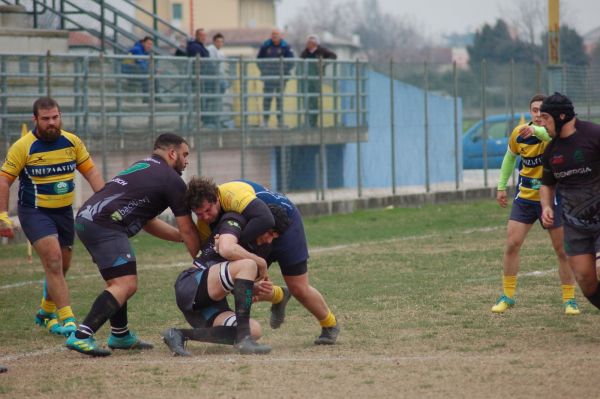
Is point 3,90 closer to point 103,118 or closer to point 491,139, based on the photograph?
point 103,118

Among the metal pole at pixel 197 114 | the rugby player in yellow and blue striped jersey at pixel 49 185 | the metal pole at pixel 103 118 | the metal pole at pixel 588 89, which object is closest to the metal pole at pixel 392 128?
the metal pole at pixel 197 114

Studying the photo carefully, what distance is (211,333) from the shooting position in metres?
9.02

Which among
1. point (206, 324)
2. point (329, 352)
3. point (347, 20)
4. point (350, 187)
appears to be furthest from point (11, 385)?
point (347, 20)

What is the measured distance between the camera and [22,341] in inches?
393

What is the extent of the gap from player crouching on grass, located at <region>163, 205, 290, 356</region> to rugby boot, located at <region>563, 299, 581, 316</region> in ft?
9.30

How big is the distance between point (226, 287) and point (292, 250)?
0.60 metres

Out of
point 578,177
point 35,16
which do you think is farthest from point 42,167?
point 35,16

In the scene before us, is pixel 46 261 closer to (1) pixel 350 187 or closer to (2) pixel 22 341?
(2) pixel 22 341

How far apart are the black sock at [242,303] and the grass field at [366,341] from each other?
22cm

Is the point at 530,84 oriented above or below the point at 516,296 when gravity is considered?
above

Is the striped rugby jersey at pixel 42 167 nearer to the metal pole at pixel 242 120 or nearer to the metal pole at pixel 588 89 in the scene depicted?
the metal pole at pixel 242 120

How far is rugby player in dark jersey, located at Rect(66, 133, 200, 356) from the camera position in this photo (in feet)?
29.6

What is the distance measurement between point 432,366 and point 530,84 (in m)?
19.2

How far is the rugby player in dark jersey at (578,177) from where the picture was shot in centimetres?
916
